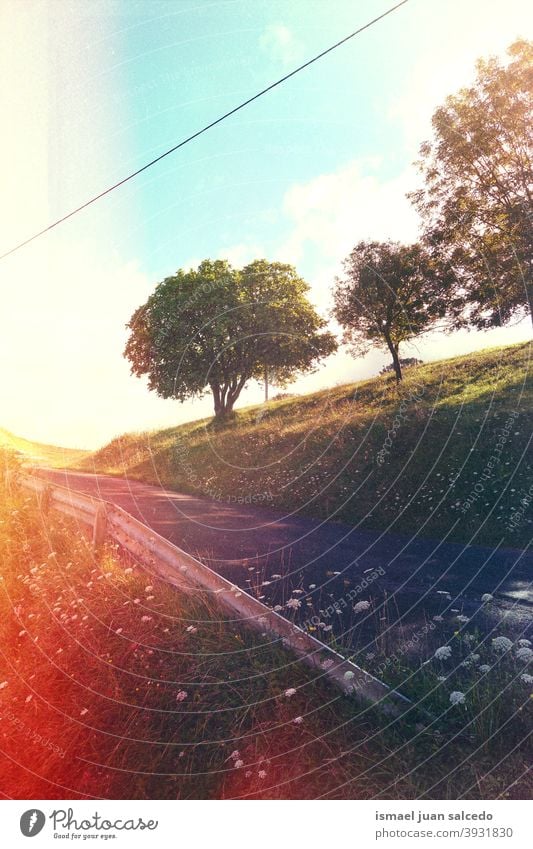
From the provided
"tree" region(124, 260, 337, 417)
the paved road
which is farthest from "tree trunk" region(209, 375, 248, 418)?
the paved road

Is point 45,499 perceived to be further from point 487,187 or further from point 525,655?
point 487,187

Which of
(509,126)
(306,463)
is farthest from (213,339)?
(509,126)

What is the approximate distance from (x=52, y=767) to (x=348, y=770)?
8.10 feet

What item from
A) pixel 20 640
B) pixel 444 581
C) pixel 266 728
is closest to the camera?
pixel 266 728

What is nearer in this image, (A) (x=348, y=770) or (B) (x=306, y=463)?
(A) (x=348, y=770)

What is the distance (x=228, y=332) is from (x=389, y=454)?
227 inches

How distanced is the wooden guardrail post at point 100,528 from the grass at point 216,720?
224cm

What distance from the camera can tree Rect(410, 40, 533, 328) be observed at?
38.9 feet

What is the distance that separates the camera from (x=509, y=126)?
39.9ft

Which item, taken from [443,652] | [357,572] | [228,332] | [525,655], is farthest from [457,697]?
[228,332]

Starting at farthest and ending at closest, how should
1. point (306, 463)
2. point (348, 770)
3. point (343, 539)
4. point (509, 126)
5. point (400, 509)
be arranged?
point (306, 463), point (509, 126), point (400, 509), point (343, 539), point (348, 770)

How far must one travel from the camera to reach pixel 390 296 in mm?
16688

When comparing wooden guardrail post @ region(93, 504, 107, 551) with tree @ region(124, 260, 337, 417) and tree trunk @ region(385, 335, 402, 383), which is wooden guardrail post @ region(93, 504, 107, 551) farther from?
tree trunk @ region(385, 335, 402, 383)

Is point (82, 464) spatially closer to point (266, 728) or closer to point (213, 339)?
point (213, 339)
